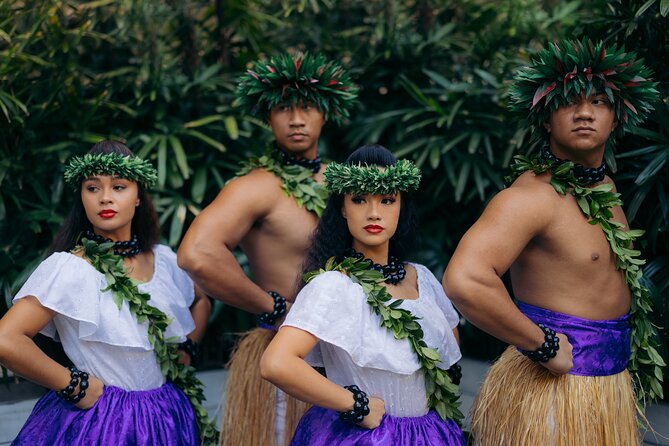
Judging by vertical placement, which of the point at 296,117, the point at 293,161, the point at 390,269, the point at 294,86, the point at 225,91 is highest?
the point at 225,91

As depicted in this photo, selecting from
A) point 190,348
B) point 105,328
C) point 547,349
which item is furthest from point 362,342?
point 190,348

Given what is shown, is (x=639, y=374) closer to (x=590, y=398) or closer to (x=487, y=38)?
(x=590, y=398)

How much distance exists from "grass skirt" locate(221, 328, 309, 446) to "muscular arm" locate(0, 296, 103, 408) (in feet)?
2.45

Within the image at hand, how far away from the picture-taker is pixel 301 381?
1.94 meters

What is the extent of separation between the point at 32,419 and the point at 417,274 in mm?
1188

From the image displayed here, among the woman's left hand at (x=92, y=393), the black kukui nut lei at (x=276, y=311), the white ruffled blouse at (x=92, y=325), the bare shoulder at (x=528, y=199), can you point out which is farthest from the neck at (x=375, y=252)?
the woman's left hand at (x=92, y=393)

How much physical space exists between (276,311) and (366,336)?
2.26 ft

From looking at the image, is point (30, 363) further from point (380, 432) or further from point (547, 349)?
point (547, 349)

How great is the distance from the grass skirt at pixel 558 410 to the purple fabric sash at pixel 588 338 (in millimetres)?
29

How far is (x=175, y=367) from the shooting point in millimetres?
2482

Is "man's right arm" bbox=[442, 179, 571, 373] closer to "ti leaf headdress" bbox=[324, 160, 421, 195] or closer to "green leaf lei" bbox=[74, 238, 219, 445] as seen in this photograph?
"ti leaf headdress" bbox=[324, 160, 421, 195]

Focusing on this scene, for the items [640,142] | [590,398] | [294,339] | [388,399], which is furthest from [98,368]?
[640,142]

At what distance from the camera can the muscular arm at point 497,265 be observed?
6.98 feet

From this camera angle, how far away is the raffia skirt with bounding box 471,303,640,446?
221 centimetres
